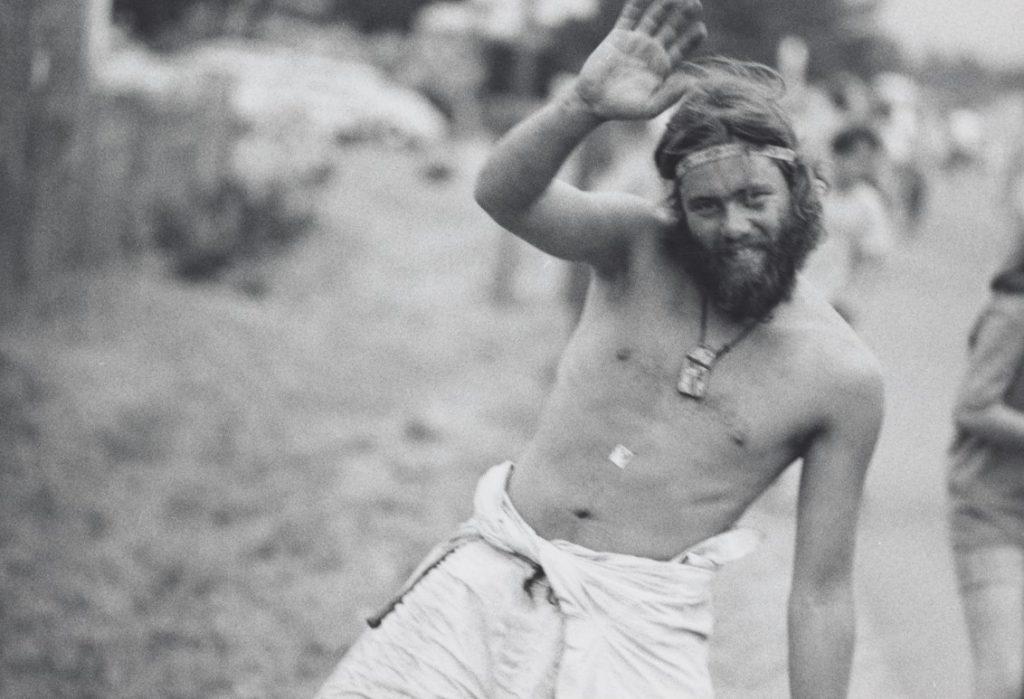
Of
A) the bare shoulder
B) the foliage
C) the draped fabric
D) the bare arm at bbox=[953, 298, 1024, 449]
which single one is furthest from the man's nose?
the foliage

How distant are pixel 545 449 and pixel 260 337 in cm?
678

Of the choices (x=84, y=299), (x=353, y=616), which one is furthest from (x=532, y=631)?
(x=84, y=299)

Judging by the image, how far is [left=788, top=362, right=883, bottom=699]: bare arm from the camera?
2.69 metres

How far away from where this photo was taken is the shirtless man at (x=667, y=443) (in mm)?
2646

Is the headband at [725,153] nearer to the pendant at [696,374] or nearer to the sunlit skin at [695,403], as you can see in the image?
the sunlit skin at [695,403]

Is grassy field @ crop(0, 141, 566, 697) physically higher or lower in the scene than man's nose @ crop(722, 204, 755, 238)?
lower

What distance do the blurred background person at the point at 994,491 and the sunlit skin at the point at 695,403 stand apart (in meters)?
1.08

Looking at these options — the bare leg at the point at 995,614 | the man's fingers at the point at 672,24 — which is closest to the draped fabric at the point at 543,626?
the man's fingers at the point at 672,24

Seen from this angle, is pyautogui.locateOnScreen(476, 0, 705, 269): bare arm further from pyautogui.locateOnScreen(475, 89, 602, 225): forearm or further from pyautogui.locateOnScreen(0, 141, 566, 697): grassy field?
pyautogui.locateOnScreen(0, 141, 566, 697): grassy field

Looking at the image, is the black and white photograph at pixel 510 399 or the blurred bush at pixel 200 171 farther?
the blurred bush at pixel 200 171

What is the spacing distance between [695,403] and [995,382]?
137 cm

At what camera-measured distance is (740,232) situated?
8.64ft

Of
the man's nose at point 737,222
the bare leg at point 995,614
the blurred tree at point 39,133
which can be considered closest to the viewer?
the man's nose at point 737,222

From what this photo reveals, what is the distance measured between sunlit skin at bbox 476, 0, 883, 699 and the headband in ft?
0.06
